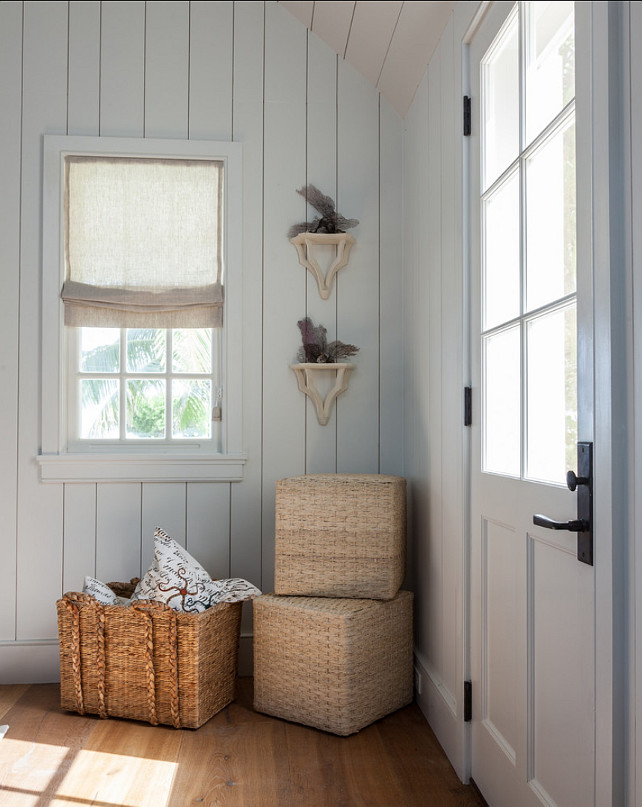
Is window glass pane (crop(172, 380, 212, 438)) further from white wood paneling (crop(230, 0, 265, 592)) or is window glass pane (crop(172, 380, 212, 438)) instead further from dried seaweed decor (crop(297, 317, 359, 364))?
dried seaweed decor (crop(297, 317, 359, 364))

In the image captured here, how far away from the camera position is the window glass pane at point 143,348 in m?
2.94

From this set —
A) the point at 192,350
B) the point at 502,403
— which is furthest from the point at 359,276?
the point at 502,403

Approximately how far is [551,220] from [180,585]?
1.74 metres

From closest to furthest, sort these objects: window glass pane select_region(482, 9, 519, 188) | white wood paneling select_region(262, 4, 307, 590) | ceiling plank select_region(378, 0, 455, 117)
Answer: window glass pane select_region(482, 9, 519, 188) < ceiling plank select_region(378, 0, 455, 117) < white wood paneling select_region(262, 4, 307, 590)

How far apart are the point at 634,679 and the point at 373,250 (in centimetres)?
217

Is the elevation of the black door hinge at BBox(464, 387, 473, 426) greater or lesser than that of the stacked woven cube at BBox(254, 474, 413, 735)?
greater

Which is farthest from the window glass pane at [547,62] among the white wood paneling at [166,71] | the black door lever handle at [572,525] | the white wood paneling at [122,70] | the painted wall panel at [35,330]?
the painted wall panel at [35,330]

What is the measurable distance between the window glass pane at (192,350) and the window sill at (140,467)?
382 millimetres

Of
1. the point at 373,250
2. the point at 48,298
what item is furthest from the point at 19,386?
the point at 373,250

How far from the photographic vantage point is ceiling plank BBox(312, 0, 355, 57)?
8.79ft

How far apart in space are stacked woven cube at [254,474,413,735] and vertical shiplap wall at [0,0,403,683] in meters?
0.43

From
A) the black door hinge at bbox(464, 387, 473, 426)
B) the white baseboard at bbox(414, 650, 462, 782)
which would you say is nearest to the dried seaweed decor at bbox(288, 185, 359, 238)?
the black door hinge at bbox(464, 387, 473, 426)

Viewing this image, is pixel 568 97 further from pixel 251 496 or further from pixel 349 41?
pixel 251 496

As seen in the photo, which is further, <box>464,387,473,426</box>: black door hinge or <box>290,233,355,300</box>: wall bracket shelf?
<box>290,233,355,300</box>: wall bracket shelf
